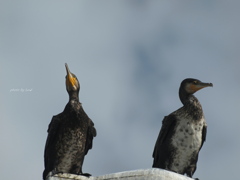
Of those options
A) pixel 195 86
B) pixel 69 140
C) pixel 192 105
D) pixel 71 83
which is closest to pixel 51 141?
pixel 69 140

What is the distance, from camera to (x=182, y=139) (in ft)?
39.6

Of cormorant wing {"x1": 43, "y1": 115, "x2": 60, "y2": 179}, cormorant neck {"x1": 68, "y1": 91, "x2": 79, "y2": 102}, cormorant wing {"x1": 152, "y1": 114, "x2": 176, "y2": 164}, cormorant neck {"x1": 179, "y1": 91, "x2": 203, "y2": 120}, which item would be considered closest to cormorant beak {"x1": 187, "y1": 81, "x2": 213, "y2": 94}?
cormorant neck {"x1": 179, "y1": 91, "x2": 203, "y2": 120}

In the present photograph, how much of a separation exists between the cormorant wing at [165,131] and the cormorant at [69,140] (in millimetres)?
1272

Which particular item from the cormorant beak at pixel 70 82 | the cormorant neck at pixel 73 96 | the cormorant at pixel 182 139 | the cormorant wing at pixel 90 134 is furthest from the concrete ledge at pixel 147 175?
the cormorant beak at pixel 70 82

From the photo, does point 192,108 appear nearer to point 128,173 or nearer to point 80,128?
point 80,128

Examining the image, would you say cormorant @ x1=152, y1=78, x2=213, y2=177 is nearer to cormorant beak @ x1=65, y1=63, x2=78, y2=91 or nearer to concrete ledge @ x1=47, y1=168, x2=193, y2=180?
cormorant beak @ x1=65, y1=63, x2=78, y2=91

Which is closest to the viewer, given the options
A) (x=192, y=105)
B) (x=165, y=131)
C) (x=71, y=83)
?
(x=165, y=131)

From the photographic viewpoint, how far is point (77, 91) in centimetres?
1316

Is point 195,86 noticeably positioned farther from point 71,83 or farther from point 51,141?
point 51,141

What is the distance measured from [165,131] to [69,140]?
6.08 feet

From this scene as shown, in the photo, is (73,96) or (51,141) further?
(73,96)

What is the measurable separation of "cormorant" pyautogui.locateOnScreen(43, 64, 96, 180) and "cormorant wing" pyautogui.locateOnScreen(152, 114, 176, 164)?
1.27 metres

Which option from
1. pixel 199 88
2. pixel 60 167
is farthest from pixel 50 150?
pixel 199 88

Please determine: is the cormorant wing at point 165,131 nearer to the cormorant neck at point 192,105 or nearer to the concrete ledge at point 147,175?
the cormorant neck at point 192,105
